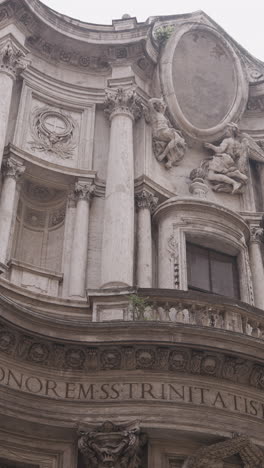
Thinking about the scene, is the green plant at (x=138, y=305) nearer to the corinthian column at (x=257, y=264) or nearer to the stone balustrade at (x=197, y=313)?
the stone balustrade at (x=197, y=313)

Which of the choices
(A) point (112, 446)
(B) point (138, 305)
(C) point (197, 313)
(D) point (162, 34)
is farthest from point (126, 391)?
(D) point (162, 34)

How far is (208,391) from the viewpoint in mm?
10258

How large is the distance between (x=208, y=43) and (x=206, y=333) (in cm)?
817

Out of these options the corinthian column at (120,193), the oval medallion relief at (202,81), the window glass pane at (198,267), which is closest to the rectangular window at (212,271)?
the window glass pane at (198,267)

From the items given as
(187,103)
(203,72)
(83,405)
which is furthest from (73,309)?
(203,72)

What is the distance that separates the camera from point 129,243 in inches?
491

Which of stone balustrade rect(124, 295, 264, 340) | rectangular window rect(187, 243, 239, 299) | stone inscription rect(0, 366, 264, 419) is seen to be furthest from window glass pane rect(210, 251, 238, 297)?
Answer: stone inscription rect(0, 366, 264, 419)

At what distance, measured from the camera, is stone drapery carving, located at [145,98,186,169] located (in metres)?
14.6

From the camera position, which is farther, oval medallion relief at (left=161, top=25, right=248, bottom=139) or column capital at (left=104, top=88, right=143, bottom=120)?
oval medallion relief at (left=161, top=25, right=248, bottom=139)

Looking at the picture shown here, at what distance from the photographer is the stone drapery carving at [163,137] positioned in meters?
14.6

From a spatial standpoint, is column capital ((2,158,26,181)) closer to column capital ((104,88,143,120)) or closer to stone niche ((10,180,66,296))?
stone niche ((10,180,66,296))

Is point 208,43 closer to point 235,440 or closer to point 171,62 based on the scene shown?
point 171,62

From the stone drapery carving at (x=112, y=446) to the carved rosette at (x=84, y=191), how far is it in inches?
193

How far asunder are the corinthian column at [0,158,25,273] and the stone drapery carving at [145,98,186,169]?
2.68 meters
